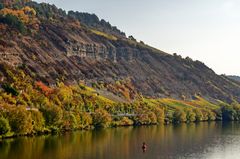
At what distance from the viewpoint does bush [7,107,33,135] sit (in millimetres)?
112188

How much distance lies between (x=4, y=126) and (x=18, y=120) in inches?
219

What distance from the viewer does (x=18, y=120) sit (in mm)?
112062

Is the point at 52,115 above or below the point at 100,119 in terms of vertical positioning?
above

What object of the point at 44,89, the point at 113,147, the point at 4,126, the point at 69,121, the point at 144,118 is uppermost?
the point at 44,89

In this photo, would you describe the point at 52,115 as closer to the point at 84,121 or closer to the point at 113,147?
the point at 84,121

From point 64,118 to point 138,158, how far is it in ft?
173

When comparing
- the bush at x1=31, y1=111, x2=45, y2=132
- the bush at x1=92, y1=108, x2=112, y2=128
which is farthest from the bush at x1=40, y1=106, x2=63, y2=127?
the bush at x1=92, y1=108, x2=112, y2=128

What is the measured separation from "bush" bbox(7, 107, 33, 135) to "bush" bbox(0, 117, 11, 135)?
369 cm

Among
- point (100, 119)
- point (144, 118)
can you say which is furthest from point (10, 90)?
point (144, 118)

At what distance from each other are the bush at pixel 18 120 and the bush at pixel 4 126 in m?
3.69

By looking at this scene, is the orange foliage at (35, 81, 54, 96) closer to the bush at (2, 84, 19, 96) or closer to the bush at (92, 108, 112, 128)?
the bush at (92, 108, 112, 128)

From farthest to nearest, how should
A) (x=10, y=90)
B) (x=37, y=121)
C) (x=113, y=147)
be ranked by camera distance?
1. (x=10, y=90)
2. (x=37, y=121)
3. (x=113, y=147)

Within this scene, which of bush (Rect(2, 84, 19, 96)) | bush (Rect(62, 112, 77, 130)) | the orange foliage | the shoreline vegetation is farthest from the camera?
the orange foliage

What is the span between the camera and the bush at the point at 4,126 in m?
106
